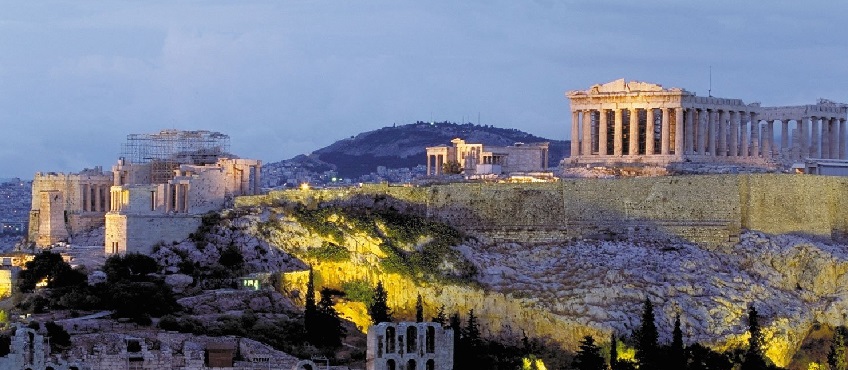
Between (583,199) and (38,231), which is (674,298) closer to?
(583,199)

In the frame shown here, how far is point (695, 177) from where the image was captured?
271ft

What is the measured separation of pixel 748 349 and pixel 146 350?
2374cm

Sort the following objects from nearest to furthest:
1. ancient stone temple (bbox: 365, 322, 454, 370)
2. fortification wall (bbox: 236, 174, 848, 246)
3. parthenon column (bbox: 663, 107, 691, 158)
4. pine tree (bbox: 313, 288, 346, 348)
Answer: ancient stone temple (bbox: 365, 322, 454, 370)
pine tree (bbox: 313, 288, 346, 348)
fortification wall (bbox: 236, 174, 848, 246)
parthenon column (bbox: 663, 107, 691, 158)

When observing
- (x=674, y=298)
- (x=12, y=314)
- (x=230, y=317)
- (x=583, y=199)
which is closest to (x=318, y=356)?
(x=230, y=317)

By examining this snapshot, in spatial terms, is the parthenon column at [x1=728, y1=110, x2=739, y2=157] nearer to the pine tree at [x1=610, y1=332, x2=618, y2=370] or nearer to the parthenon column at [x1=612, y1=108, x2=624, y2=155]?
the parthenon column at [x1=612, y1=108, x2=624, y2=155]

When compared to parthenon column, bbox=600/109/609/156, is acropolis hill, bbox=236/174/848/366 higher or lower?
lower

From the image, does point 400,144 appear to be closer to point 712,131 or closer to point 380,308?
point 712,131

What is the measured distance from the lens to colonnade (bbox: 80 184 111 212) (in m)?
85.4

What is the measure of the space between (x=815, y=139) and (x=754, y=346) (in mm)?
33267

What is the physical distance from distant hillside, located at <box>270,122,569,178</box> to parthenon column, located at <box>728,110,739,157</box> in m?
45.3

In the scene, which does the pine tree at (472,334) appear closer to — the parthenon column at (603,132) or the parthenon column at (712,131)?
the parthenon column at (603,132)

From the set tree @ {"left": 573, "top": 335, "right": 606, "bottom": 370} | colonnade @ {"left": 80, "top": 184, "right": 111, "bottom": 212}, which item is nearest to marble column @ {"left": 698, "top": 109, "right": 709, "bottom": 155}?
tree @ {"left": 573, "top": 335, "right": 606, "bottom": 370}

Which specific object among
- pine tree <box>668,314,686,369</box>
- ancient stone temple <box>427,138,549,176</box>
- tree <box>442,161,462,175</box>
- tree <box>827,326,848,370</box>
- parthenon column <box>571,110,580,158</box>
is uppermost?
parthenon column <box>571,110,580,158</box>

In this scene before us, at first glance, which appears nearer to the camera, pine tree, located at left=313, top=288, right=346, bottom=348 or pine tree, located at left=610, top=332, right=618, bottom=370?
pine tree, located at left=610, top=332, right=618, bottom=370
